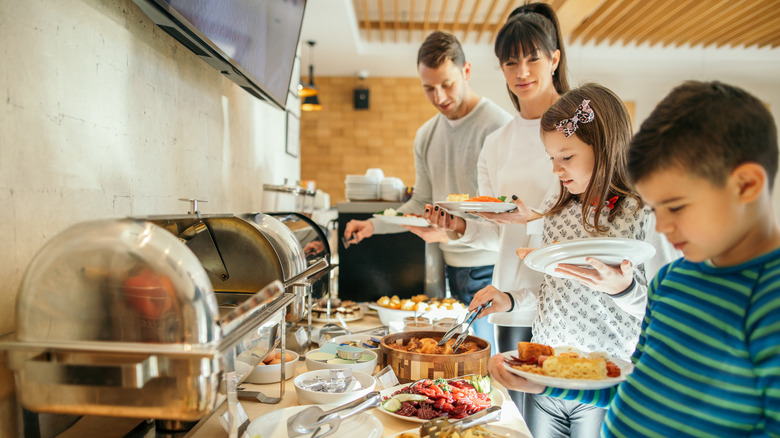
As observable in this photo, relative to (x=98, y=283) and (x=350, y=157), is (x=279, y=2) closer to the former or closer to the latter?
(x=98, y=283)

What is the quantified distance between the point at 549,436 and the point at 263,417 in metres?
0.92

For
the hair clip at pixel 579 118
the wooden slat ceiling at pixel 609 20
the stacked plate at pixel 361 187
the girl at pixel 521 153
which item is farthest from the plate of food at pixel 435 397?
the wooden slat ceiling at pixel 609 20

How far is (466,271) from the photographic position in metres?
3.03

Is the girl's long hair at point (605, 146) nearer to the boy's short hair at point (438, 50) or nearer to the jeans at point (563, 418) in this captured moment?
the jeans at point (563, 418)

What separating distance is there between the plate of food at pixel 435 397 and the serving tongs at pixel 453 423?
0.08 m

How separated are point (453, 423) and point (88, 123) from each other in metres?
1.18

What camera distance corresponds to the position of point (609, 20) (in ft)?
21.8

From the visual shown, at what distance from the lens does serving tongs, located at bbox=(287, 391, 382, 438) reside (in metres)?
1.28

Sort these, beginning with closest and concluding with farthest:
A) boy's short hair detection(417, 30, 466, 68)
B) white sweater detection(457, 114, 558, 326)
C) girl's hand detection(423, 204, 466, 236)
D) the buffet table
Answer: the buffet table, white sweater detection(457, 114, 558, 326), girl's hand detection(423, 204, 466, 236), boy's short hair detection(417, 30, 466, 68)

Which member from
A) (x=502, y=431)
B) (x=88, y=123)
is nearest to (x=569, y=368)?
(x=502, y=431)

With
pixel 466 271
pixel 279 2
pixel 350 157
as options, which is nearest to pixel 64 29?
pixel 279 2

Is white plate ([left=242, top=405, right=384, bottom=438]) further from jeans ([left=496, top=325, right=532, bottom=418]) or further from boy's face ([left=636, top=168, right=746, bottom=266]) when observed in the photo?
jeans ([left=496, top=325, right=532, bottom=418])

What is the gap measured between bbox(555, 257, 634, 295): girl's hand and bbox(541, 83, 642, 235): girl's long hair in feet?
0.87

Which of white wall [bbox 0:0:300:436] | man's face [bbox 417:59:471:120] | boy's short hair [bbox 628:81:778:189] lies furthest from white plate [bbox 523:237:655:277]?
man's face [bbox 417:59:471:120]
